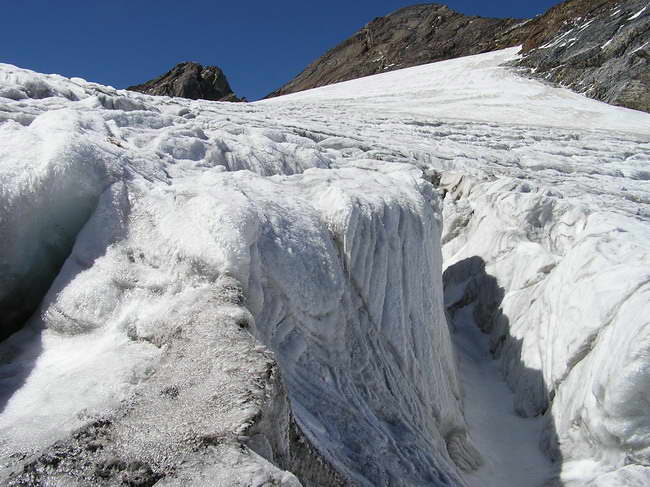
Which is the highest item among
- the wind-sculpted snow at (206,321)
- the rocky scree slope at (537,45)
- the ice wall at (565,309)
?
the rocky scree slope at (537,45)

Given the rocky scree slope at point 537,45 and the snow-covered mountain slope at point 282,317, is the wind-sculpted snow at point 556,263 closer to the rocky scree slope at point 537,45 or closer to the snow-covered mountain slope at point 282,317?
the snow-covered mountain slope at point 282,317

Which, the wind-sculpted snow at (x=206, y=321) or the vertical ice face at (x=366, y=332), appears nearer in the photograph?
the wind-sculpted snow at (x=206, y=321)

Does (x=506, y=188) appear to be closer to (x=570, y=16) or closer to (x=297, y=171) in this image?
(x=297, y=171)

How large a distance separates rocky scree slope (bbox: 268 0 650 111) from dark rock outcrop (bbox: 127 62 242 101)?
4.26 meters

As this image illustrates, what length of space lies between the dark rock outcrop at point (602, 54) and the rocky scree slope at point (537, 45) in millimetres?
32

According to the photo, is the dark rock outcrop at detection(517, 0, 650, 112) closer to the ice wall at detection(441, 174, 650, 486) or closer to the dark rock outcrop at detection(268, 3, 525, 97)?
the dark rock outcrop at detection(268, 3, 525, 97)

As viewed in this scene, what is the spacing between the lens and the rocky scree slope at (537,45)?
2122 cm

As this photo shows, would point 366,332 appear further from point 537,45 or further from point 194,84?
point 194,84

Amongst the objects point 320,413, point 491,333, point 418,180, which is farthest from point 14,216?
point 491,333

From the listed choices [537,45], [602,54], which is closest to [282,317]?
[602,54]

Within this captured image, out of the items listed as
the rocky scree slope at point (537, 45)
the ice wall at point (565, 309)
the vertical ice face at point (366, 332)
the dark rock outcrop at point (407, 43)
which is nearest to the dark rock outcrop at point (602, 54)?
the rocky scree slope at point (537, 45)

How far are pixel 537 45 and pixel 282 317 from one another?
1071 inches

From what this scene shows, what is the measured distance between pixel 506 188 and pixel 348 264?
459 cm

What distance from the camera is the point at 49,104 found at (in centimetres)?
608
